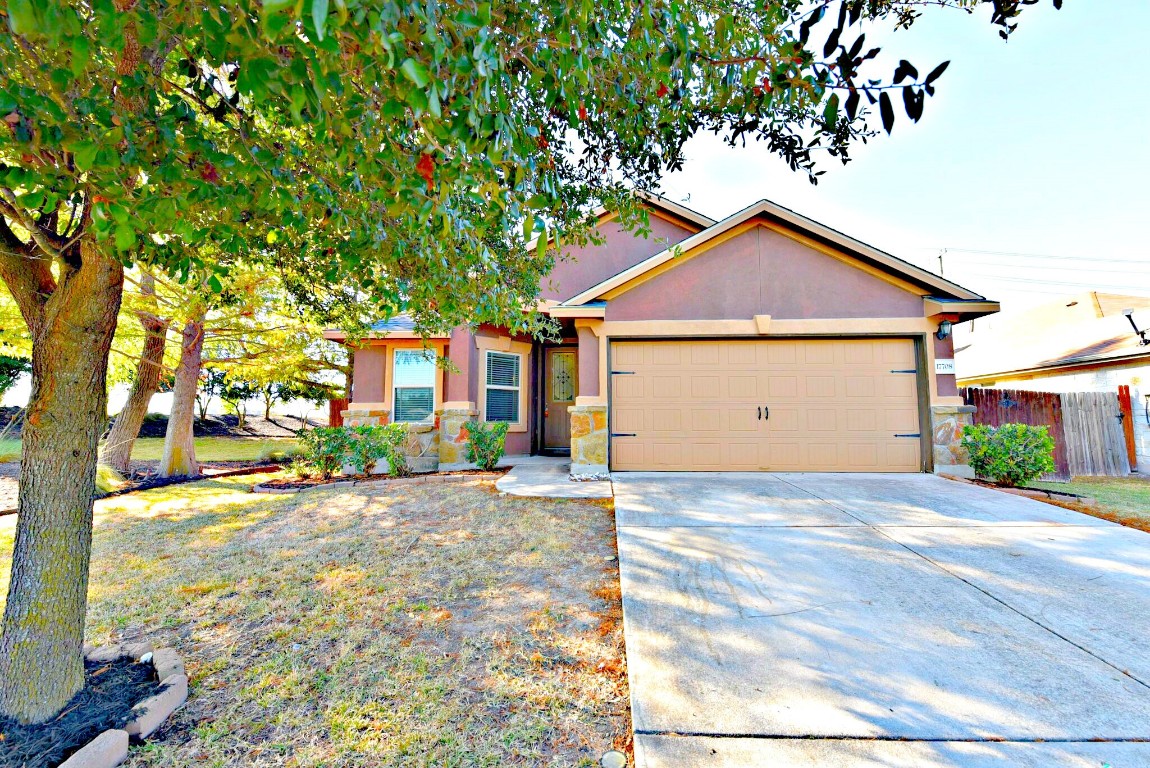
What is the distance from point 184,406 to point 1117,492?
16.2 m

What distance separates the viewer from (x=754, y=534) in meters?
4.33

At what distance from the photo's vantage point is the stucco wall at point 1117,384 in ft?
31.6

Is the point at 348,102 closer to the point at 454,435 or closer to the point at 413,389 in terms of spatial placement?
the point at 454,435

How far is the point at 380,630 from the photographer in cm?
293

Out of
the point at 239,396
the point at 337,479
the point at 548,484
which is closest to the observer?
the point at 548,484

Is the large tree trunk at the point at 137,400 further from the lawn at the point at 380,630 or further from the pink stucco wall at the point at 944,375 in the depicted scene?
the pink stucco wall at the point at 944,375

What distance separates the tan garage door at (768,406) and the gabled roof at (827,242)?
3.03ft

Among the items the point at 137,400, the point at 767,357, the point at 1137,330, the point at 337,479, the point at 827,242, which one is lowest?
the point at 337,479

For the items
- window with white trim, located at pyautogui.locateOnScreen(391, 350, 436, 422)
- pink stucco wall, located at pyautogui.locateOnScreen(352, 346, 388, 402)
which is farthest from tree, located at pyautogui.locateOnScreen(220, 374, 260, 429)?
window with white trim, located at pyautogui.locateOnScreen(391, 350, 436, 422)

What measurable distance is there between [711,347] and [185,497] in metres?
8.38

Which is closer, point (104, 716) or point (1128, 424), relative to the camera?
point (104, 716)

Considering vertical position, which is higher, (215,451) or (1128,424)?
(1128,424)

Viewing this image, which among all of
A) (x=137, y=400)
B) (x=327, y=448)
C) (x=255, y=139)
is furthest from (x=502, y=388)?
(x=255, y=139)

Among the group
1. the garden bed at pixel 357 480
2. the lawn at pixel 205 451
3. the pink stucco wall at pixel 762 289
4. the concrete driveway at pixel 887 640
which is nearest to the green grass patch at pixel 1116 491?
the concrete driveway at pixel 887 640
